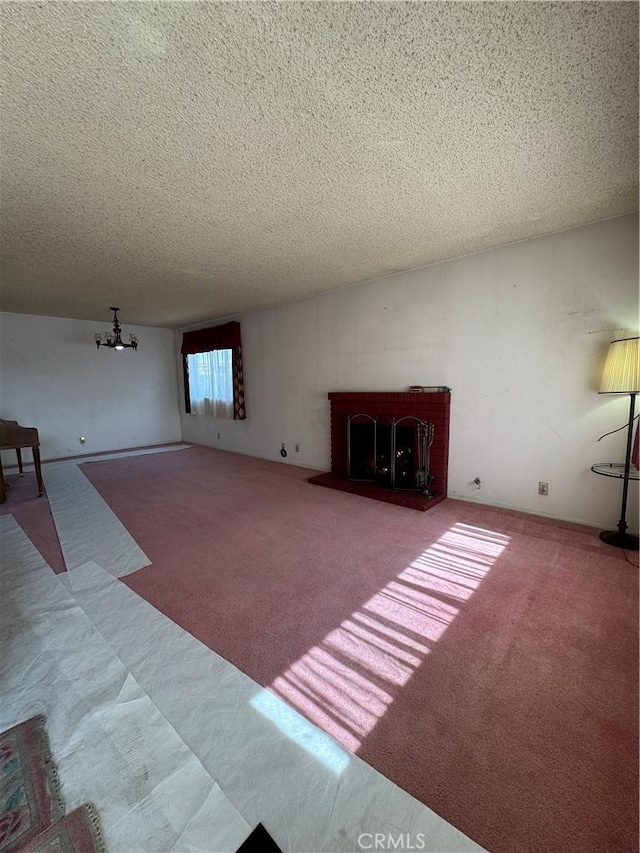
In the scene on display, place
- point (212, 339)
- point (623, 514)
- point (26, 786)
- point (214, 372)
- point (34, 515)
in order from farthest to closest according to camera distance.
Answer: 1. point (214, 372)
2. point (212, 339)
3. point (34, 515)
4. point (623, 514)
5. point (26, 786)

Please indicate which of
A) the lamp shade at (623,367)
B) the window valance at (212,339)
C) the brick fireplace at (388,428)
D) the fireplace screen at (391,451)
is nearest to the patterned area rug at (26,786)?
the brick fireplace at (388,428)

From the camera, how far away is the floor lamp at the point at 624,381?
7.52 feet

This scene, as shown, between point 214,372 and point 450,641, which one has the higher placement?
point 214,372

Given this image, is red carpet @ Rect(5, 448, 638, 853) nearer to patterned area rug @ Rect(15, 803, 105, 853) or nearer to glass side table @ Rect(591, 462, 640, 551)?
glass side table @ Rect(591, 462, 640, 551)

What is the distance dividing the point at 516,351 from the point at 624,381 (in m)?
0.89

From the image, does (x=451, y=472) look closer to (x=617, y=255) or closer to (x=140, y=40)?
(x=617, y=255)

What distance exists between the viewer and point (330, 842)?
943 millimetres

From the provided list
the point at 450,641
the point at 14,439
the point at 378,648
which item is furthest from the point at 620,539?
the point at 14,439

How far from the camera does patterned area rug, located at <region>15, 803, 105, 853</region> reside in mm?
930

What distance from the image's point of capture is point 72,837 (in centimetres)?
96

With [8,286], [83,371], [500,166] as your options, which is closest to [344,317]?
[500,166]

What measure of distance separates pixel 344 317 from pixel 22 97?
3342mm

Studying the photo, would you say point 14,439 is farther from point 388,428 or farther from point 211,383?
point 388,428

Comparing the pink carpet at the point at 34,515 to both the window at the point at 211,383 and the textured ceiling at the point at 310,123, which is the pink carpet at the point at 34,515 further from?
the window at the point at 211,383
